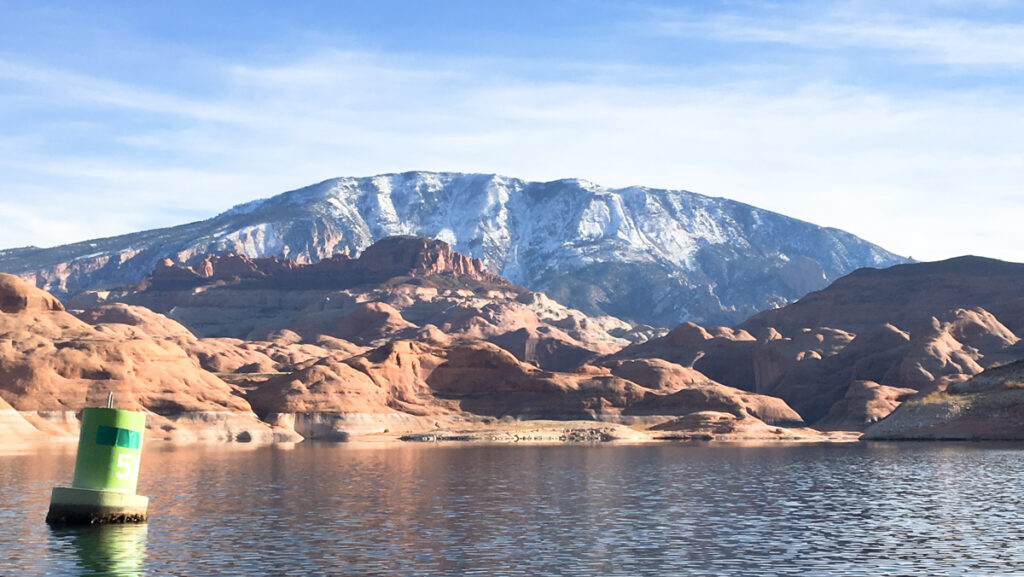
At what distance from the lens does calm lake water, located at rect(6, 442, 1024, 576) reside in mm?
49312

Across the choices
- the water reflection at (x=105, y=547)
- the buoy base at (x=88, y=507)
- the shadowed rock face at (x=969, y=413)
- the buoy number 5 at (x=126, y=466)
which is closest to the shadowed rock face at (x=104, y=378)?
the shadowed rock face at (x=969, y=413)

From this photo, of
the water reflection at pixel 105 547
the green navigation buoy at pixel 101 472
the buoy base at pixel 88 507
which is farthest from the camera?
the buoy base at pixel 88 507

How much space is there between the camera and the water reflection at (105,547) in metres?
46.3

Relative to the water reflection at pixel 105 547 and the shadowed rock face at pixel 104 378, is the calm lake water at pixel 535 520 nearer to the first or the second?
the water reflection at pixel 105 547

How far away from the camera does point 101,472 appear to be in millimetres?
57750

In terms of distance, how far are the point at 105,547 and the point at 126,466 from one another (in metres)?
6.90

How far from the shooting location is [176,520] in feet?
209

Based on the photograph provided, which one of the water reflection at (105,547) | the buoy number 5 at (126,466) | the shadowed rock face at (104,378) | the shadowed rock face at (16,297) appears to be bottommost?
the water reflection at (105,547)

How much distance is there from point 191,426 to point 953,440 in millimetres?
105454

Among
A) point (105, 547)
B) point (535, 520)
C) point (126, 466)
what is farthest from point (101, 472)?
point (535, 520)

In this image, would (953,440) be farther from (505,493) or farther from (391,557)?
(391,557)

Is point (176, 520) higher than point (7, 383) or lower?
lower

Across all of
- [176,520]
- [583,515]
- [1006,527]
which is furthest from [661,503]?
[176,520]

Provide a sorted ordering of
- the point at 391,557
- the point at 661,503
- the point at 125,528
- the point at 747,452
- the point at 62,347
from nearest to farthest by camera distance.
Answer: the point at 391,557 < the point at 125,528 < the point at 661,503 < the point at 747,452 < the point at 62,347
